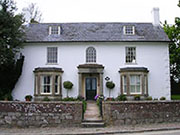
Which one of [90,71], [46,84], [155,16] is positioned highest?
[155,16]

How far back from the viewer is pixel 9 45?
1928 centimetres

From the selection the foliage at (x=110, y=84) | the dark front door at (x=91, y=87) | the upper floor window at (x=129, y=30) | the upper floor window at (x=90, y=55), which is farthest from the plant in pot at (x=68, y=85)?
the upper floor window at (x=129, y=30)

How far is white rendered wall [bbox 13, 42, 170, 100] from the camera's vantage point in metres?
21.5

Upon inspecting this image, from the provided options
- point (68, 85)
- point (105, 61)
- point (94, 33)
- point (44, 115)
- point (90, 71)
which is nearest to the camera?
point (44, 115)

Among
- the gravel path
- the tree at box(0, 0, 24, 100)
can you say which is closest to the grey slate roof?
the tree at box(0, 0, 24, 100)

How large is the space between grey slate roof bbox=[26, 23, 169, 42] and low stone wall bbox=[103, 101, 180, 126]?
10942 millimetres

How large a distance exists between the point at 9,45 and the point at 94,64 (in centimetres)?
832

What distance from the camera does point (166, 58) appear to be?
2192 centimetres

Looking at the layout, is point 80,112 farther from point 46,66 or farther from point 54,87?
point 46,66

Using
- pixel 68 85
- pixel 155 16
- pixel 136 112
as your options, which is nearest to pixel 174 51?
pixel 155 16

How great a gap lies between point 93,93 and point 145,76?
5.64m

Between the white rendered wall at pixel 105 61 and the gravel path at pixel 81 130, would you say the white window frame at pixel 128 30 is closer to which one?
the white rendered wall at pixel 105 61

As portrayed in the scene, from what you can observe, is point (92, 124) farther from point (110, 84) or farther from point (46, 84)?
point (46, 84)

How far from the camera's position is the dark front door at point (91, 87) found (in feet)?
73.1
